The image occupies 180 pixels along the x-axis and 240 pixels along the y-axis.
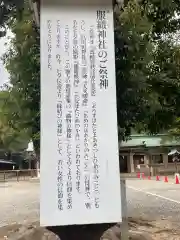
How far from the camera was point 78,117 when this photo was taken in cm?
348

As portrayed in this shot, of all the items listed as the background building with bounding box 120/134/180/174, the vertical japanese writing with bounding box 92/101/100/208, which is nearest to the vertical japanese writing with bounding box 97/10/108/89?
the vertical japanese writing with bounding box 92/101/100/208

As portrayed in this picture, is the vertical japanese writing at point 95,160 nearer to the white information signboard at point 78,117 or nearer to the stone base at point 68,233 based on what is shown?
the white information signboard at point 78,117

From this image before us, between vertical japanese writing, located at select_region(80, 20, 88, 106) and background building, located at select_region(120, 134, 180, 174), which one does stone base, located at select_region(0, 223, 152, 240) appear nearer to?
vertical japanese writing, located at select_region(80, 20, 88, 106)

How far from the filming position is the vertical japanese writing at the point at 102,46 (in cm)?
358

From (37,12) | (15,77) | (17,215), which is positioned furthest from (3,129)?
(37,12)

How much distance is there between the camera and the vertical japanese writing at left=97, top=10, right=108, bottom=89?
358 cm

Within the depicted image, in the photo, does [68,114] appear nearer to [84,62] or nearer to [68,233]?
[84,62]

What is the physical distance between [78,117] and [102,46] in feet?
A: 2.46

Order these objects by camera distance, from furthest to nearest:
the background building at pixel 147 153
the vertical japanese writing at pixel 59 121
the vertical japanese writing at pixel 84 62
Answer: the background building at pixel 147 153, the vertical japanese writing at pixel 84 62, the vertical japanese writing at pixel 59 121

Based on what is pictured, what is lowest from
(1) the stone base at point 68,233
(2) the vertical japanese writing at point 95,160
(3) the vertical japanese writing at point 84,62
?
(1) the stone base at point 68,233

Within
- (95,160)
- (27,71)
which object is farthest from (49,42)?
(27,71)

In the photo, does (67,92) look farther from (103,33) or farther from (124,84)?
(124,84)

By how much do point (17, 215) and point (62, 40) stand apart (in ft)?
29.2

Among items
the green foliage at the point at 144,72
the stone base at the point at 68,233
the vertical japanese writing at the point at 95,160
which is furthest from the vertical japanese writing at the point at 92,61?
the stone base at the point at 68,233
